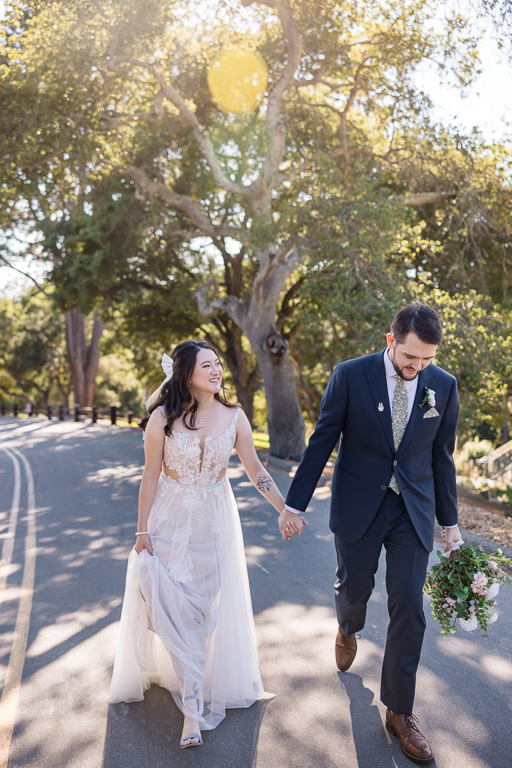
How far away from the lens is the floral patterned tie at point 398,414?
4.11 m

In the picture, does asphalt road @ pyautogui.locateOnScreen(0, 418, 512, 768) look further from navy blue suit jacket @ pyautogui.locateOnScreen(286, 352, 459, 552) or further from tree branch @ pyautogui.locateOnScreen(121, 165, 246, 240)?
tree branch @ pyautogui.locateOnScreen(121, 165, 246, 240)

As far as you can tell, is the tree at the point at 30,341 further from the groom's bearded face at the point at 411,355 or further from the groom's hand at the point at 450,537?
the groom's hand at the point at 450,537

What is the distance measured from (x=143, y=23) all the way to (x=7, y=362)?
43.1 m

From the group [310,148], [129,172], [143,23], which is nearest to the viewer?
[143,23]

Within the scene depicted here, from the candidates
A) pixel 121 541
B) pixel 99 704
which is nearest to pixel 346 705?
pixel 99 704

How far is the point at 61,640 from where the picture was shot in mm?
5527

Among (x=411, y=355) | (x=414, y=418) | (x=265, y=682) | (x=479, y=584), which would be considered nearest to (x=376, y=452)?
(x=414, y=418)

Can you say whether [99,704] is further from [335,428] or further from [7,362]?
[7,362]

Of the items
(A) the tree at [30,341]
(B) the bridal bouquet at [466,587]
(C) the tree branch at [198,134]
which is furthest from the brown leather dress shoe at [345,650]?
(A) the tree at [30,341]

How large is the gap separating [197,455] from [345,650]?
1.71 metres

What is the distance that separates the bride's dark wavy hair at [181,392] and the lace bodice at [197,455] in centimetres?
9

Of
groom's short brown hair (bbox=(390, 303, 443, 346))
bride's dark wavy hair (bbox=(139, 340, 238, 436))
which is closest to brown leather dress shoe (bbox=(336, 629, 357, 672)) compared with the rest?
bride's dark wavy hair (bbox=(139, 340, 238, 436))

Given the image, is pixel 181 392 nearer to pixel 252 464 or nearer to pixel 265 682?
pixel 252 464

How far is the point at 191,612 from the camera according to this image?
14.3 ft
